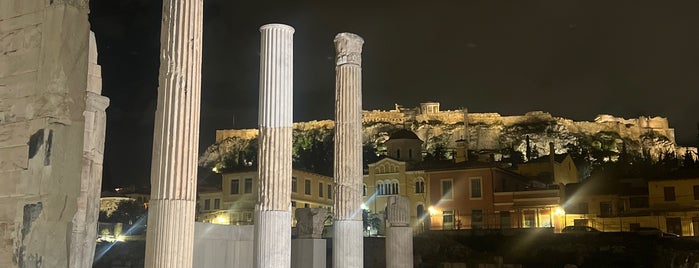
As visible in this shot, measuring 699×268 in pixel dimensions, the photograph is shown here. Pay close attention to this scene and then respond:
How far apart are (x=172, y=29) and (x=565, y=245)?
23333 millimetres

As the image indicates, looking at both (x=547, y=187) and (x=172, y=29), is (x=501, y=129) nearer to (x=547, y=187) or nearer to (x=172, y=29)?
(x=547, y=187)

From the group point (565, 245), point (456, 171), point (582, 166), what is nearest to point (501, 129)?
point (582, 166)

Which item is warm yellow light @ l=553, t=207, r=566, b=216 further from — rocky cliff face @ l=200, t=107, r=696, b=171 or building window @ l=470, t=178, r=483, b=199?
rocky cliff face @ l=200, t=107, r=696, b=171

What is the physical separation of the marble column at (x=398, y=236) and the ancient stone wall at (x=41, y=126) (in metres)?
13.6

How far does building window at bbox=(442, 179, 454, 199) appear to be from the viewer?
40125mm

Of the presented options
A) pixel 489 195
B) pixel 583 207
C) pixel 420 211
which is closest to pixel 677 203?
pixel 583 207

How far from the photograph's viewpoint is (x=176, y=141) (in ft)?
31.0

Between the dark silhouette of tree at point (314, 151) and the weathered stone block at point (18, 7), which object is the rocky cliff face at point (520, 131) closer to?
the dark silhouette of tree at point (314, 151)

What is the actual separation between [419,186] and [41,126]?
127ft

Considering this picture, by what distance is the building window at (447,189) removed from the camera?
40.1 m

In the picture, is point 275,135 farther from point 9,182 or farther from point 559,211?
point 559,211

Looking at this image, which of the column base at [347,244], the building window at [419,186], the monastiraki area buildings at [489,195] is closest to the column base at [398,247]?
the column base at [347,244]

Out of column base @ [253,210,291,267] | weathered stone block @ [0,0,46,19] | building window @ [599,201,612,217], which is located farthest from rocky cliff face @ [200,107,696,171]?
weathered stone block @ [0,0,46,19]

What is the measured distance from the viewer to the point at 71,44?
15.8 feet
